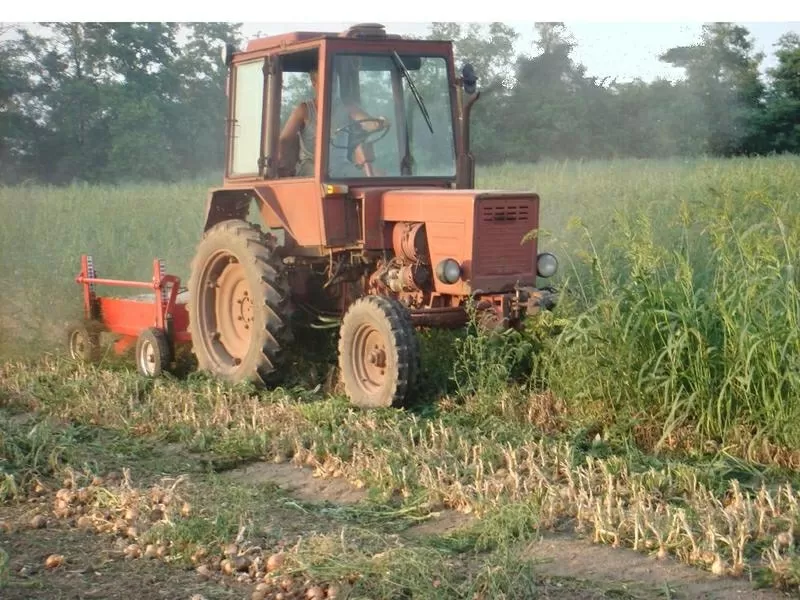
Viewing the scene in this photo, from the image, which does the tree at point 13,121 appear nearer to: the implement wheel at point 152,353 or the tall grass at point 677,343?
the tall grass at point 677,343

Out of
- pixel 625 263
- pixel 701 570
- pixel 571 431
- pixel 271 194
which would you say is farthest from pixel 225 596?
pixel 625 263

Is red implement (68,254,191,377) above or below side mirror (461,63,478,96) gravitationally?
below

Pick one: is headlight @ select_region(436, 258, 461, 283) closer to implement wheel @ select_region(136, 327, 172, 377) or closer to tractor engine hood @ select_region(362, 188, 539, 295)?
tractor engine hood @ select_region(362, 188, 539, 295)

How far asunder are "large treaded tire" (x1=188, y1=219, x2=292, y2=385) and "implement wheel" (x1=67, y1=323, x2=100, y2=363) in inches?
45.8

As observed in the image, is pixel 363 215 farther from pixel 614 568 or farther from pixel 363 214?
pixel 614 568

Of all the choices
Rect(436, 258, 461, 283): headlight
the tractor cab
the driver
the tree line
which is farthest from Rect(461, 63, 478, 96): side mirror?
the tree line

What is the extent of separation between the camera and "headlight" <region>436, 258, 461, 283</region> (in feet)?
23.2

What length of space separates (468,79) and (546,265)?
134cm

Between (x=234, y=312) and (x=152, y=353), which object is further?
(x=152, y=353)

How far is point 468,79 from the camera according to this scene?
25.0 ft

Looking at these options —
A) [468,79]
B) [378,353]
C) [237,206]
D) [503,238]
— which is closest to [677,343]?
[503,238]

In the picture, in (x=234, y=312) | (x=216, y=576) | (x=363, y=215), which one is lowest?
(x=216, y=576)

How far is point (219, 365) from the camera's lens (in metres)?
8.29

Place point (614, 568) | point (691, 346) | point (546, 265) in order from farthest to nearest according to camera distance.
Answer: point (546, 265) < point (691, 346) < point (614, 568)
